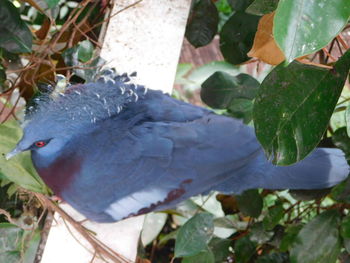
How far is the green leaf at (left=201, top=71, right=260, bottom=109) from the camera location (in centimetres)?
114

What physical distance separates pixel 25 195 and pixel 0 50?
31 cm

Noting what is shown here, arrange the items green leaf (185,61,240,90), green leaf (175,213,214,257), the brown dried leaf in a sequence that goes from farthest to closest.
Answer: green leaf (185,61,240,90)
green leaf (175,213,214,257)
the brown dried leaf

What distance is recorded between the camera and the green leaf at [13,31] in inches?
37.0

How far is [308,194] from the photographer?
106 centimetres

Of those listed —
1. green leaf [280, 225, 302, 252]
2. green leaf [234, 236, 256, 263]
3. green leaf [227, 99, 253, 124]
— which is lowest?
green leaf [234, 236, 256, 263]

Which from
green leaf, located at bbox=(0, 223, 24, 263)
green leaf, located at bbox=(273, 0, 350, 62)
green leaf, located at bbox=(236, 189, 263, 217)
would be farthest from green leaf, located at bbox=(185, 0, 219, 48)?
green leaf, located at bbox=(273, 0, 350, 62)

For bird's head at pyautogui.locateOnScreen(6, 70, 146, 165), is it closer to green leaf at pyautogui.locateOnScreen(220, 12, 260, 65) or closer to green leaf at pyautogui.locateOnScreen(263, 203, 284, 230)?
green leaf at pyautogui.locateOnScreen(220, 12, 260, 65)

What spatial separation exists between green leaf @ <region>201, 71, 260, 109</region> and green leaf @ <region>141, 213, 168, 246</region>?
51 centimetres

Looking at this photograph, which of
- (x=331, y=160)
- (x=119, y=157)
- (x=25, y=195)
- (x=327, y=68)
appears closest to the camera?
(x=327, y=68)

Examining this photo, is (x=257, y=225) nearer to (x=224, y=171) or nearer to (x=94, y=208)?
(x=224, y=171)

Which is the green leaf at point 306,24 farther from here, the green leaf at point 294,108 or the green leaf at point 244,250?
the green leaf at point 244,250

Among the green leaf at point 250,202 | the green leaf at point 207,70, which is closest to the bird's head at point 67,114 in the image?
the green leaf at point 250,202

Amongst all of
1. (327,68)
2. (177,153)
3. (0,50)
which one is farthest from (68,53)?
(327,68)

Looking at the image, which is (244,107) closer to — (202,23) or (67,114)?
(202,23)
